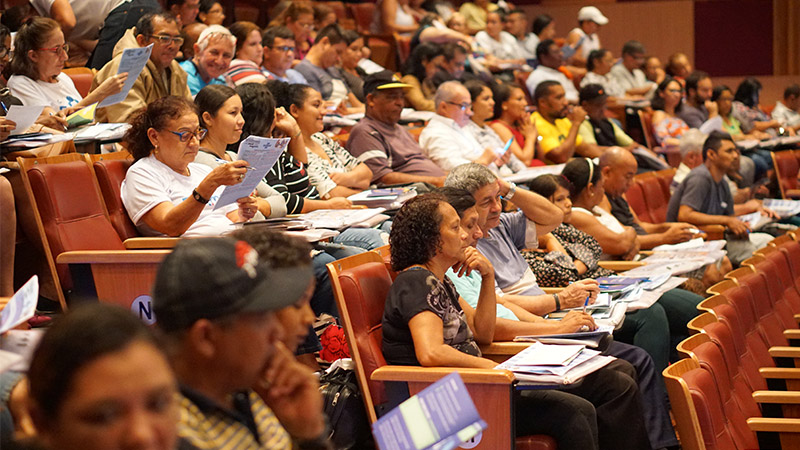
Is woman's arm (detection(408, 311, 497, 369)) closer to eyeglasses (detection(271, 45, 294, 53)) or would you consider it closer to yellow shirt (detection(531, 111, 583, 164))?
eyeglasses (detection(271, 45, 294, 53))

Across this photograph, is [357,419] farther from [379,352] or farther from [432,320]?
[432,320]

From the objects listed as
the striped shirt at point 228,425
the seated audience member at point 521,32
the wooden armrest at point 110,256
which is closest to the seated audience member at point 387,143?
the wooden armrest at point 110,256

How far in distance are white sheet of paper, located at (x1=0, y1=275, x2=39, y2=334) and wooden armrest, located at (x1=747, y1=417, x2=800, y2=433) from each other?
2.11 m

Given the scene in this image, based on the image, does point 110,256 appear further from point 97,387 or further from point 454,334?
point 97,387

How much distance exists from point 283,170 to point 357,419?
4.79 ft

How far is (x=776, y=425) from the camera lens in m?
2.73

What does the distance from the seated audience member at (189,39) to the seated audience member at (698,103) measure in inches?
207

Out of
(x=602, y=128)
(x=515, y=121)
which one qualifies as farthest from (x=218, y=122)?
(x=602, y=128)

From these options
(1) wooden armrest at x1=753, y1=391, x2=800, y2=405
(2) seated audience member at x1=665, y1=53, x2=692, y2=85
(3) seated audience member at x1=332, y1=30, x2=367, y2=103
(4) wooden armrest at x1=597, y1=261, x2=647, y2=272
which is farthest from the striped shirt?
(2) seated audience member at x1=665, y1=53, x2=692, y2=85

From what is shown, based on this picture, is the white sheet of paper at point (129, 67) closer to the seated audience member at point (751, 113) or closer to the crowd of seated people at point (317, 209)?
the crowd of seated people at point (317, 209)

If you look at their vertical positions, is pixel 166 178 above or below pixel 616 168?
above

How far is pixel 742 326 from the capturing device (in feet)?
11.4

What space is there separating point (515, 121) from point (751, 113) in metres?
4.00

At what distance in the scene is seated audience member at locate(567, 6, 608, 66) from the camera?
32.5 ft
